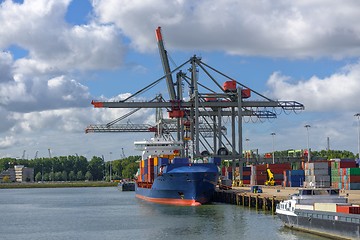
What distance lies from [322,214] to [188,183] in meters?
33.1

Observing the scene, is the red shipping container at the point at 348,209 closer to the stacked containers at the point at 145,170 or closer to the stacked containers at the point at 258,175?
the stacked containers at the point at 145,170

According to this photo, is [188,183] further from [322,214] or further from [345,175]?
[322,214]

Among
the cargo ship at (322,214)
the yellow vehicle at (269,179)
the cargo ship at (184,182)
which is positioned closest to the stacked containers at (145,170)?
the cargo ship at (184,182)

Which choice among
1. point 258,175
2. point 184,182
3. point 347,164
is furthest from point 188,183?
point 258,175

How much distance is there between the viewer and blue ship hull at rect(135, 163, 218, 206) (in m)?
70.9

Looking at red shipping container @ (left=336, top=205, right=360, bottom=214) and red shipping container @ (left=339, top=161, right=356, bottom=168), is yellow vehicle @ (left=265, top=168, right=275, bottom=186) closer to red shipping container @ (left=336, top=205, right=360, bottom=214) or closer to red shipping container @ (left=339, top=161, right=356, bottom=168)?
red shipping container @ (left=339, top=161, right=356, bottom=168)

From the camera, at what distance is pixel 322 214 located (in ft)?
127

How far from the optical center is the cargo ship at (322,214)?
114 ft

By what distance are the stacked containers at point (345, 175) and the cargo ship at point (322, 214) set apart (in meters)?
31.7

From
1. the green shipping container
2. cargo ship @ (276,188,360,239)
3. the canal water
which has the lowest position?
the canal water

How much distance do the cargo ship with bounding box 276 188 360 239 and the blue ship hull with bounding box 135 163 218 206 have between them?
24.6m

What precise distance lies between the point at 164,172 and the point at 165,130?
51.8m

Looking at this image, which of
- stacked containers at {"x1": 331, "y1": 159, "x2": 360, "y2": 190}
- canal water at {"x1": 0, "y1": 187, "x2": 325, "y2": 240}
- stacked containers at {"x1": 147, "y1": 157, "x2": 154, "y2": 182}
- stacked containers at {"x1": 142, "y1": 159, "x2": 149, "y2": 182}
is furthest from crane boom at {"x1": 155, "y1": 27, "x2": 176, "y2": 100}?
canal water at {"x1": 0, "y1": 187, "x2": 325, "y2": 240}

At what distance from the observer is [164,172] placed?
73.6 m
